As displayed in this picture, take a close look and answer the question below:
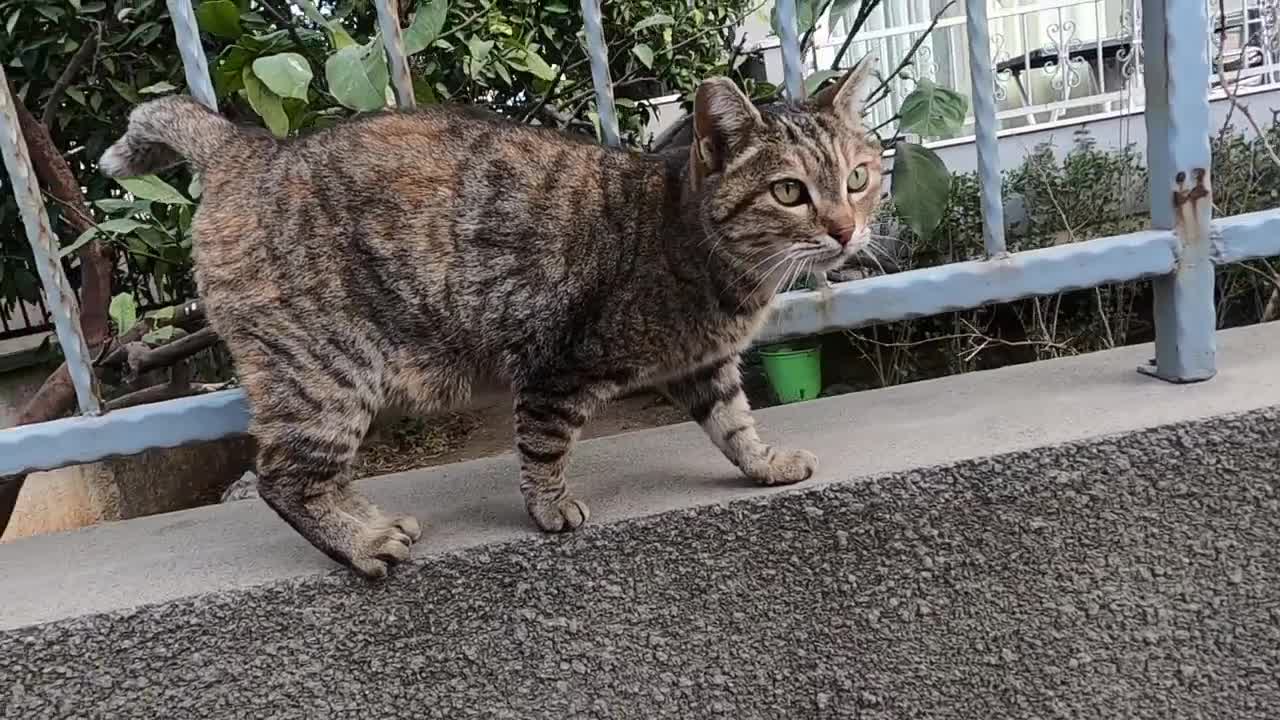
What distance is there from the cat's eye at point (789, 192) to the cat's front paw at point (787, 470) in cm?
43

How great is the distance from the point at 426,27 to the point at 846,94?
775 millimetres

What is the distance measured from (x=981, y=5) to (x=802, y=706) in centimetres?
122

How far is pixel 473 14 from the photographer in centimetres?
218

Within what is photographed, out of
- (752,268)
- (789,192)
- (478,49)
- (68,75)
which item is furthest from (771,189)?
(68,75)

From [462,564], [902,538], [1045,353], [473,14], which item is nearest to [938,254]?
[1045,353]

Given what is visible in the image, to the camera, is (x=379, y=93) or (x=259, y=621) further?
(x=379, y=93)

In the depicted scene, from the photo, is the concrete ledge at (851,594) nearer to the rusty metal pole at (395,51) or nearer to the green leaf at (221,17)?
the rusty metal pole at (395,51)

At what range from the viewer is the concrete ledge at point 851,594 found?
1.38 metres

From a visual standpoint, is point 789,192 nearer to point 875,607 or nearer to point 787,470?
point 787,470

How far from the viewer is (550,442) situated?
1.47 metres

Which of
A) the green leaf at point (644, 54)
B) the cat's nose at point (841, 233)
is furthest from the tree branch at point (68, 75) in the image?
the cat's nose at point (841, 233)

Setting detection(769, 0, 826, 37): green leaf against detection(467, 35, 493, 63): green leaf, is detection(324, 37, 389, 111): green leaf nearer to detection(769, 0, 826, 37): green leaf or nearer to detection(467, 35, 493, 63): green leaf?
detection(467, 35, 493, 63): green leaf

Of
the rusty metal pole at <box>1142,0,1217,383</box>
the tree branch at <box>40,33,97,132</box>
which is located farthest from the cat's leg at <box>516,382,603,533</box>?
the tree branch at <box>40,33,97,132</box>

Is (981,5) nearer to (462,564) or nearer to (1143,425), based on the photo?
(1143,425)
